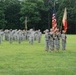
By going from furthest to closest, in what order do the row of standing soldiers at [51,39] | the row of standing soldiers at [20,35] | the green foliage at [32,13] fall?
the green foliage at [32,13] < the row of standing soldiers at [20,35] < the row of standing soldiers at [51,39]

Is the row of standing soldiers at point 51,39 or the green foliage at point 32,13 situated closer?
the row of standing soldiers at point 51,39

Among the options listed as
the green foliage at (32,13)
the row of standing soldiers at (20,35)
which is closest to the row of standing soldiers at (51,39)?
the row of standing soldiers at (20,35)

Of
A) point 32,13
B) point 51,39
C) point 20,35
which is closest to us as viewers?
point 51,39

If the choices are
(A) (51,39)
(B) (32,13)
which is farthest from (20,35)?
(B) (32,13)

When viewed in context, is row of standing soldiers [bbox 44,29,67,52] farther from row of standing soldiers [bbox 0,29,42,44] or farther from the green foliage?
the green foliage

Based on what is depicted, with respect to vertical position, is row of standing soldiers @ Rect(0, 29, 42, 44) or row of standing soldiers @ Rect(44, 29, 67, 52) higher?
row of standing soldiers @ Rect(44, 29, 67, 52)

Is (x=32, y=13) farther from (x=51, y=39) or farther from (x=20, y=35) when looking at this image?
(x=51, y=39)

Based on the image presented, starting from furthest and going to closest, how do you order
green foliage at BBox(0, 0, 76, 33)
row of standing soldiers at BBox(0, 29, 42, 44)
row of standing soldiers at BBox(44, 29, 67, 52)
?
1. green foliage at BBox(0, 0, 76, 33)
2. row of standing soldiers at BBox(0, 29, 42, 44)
3. row of standing soldiers at BBox(44, 29, 67, 52)

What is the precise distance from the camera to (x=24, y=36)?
41500mm

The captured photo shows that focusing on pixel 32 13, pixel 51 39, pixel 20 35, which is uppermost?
pixel 32 13

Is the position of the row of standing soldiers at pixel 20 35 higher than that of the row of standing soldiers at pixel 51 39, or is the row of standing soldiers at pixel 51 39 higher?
the row of standing soldiers at pixel 51 39

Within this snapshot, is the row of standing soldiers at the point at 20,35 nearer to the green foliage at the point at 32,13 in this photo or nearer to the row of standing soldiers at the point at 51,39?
the row of standing soldiers at the point at 51,39

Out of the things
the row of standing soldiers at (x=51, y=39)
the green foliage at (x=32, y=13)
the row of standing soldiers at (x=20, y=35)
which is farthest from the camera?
the green foliage at (x=32, y=13)

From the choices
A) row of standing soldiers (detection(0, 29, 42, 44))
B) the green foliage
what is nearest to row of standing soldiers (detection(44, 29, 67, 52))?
row of standing soldiers (detection(0, 29, 42, 44))
